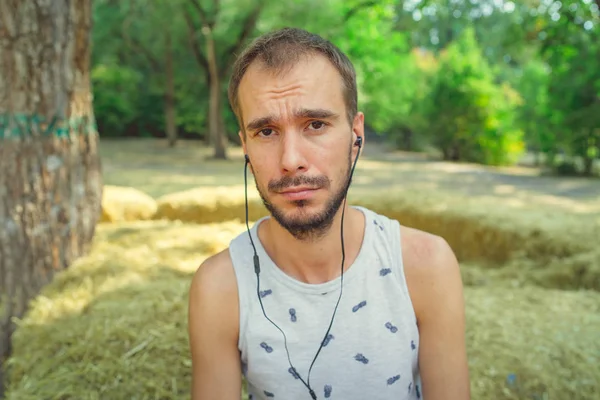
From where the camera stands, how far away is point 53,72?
3.48 metres

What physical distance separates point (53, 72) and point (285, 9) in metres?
14.7

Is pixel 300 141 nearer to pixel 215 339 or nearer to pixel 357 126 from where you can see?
pixel 357 126

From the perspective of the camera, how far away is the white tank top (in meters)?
1.82

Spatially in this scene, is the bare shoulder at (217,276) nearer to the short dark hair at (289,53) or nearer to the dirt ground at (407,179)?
the short dark hair at (289,53)

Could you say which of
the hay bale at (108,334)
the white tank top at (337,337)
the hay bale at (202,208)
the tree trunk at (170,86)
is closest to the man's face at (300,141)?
the white tank top at (337,337)

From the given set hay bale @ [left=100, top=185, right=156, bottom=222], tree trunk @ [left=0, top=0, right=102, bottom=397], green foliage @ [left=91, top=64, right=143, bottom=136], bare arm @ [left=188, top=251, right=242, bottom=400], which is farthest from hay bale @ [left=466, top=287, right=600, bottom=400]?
green foliage @ [left=91, top=64, right=143, bottom=136]

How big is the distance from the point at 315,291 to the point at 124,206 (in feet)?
14.8

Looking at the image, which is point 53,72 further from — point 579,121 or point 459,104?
point 459,104

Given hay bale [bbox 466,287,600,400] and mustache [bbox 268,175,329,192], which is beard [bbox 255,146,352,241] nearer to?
mustache [bbox 268,175,329,192]

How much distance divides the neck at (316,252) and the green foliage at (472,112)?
19.2m

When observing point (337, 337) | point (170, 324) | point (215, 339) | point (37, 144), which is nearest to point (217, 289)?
point (215, 339)

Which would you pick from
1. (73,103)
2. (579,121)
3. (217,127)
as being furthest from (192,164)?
(73,103)

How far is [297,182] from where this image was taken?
68.1 inches

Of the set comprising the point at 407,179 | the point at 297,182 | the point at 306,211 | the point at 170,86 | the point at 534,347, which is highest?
the point at 170,86
